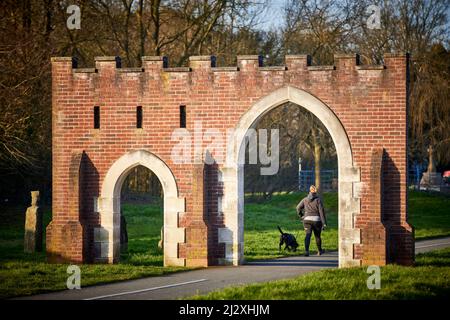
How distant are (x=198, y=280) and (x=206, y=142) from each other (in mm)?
4114

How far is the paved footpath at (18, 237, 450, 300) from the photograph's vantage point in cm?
1464

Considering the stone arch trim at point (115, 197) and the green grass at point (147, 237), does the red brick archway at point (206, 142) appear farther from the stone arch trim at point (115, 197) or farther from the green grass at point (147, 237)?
the green grass at point (147, 237)

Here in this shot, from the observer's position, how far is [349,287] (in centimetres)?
1466

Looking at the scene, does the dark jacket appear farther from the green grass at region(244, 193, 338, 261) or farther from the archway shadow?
the archway shadow

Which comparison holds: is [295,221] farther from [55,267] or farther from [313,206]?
[55,267]

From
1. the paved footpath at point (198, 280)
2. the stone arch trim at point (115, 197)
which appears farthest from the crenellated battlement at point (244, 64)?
the paved footpath at point (198, 280)

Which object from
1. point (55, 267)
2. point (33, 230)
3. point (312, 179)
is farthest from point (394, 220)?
A: point (312, 179)

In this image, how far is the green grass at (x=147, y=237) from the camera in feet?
55.8

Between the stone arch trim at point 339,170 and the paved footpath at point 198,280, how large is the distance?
2.35 feet
